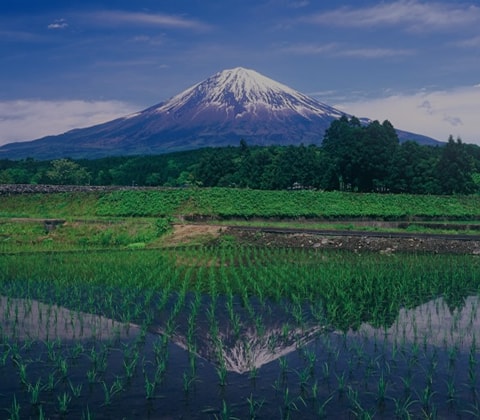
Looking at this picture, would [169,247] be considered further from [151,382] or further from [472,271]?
[151,382]

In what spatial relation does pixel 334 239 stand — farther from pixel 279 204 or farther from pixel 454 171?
pixel 454 171

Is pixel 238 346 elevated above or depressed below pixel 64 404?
below

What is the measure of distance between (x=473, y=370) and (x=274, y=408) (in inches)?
163

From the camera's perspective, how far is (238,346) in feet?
39.1

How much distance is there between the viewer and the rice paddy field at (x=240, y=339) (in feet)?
30.1

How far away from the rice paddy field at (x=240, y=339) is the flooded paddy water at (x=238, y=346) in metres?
0.04

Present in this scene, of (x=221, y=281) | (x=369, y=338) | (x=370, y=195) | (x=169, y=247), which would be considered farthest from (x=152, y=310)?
(x=370, y=195)

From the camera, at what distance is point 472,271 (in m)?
20.7

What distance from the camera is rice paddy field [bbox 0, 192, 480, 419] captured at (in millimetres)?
9188

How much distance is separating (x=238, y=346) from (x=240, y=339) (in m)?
0.46

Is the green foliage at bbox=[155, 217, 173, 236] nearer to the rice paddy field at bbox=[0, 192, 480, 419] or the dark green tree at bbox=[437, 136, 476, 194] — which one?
the rice paddy field at bbox=[0, 192, 480, 419]

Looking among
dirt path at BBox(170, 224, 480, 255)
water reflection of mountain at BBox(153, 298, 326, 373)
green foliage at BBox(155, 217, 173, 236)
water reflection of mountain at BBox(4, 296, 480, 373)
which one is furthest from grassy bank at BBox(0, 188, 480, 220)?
water reflection of mountain at BBox(153, 298, 326, 373)

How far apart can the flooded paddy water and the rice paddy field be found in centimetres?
4

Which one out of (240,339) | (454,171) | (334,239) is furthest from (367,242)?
(454,171)
